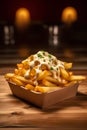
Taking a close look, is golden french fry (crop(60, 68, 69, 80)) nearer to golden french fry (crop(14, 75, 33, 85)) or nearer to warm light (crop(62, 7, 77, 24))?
golden french fry (crop(14, 75, 33, 85))

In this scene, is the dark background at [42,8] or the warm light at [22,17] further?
the dark background at [42,8]

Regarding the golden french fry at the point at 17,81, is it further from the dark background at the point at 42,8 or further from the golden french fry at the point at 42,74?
the dark background at the point at 42,8

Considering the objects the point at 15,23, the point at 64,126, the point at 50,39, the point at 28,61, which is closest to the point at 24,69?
the point at 28,61

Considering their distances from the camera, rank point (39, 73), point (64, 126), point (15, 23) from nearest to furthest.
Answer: point (64, 126), point (39, 73), point (15, 23)

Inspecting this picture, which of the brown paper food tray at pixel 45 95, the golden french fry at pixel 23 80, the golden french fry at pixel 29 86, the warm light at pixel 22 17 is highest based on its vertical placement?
the golden french fry at pixel 23 80

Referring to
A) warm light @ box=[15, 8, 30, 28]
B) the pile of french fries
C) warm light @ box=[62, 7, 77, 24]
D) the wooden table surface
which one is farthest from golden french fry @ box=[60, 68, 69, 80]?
warm light @ box=[62, 7, 77, 24]

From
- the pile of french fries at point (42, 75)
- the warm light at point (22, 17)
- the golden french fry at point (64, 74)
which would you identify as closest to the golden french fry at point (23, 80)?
the pile of french fries at point (42, 75)

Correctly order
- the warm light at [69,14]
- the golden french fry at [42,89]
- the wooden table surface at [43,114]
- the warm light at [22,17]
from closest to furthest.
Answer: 1. the wooden table surface at [43,114]
2. the golden french fry at [42,89]
3. the warm light at [22,17]
4. the warm light at [69,14]

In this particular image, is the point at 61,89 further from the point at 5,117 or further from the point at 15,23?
the point at 15,23
